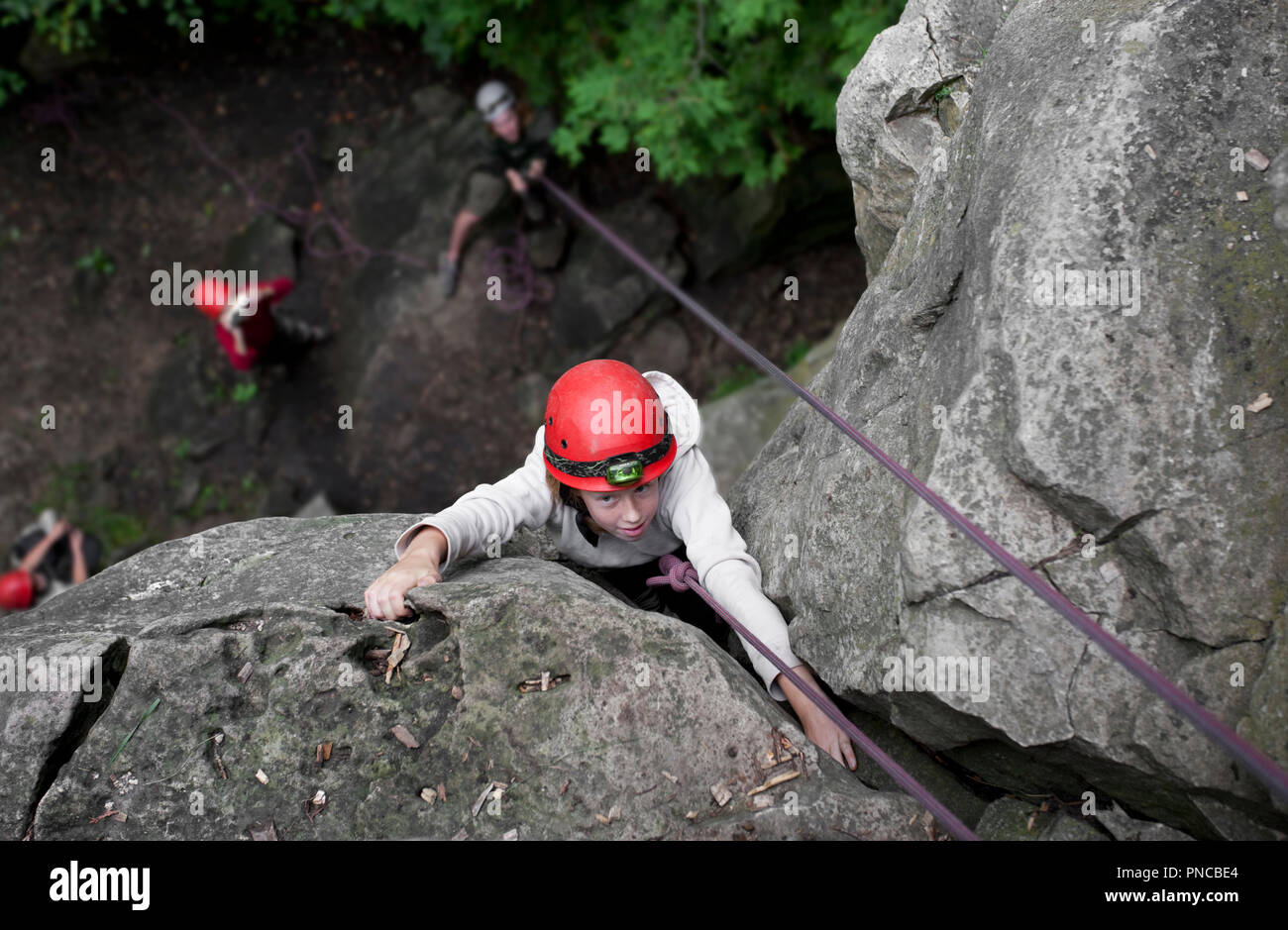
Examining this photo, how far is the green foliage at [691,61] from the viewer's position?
550 centimetres

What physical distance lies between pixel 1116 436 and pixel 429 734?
1.84 meters

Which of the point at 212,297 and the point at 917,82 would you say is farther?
the point at 212,297

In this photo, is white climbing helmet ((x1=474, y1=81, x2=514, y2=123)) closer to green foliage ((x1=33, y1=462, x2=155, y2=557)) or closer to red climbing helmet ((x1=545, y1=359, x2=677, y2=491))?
green foliage ((x1=33, y1=462, x2=155, y2=557))

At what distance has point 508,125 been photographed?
7.20 metres

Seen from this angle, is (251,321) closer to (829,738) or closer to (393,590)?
(393,590)

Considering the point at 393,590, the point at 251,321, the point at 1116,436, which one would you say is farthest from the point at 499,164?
the point at 1116,436

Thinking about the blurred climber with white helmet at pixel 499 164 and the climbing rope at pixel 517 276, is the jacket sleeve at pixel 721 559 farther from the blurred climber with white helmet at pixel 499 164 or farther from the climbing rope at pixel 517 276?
the climbing rope at pixel 517 276

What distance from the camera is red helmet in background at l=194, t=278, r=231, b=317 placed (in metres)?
7.01

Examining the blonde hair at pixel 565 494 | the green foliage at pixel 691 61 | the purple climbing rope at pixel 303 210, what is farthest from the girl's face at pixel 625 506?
the purple climbing rope at pixel 303 210

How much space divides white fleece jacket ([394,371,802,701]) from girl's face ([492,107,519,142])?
4.59m

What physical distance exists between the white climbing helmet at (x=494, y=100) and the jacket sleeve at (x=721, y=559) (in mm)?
4907

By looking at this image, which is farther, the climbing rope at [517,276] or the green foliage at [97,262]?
the green foliage at [97,262]

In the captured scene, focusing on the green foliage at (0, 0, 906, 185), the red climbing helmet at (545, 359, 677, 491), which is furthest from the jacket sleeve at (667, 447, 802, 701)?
the green foliage at (0, 0, 906, 185)

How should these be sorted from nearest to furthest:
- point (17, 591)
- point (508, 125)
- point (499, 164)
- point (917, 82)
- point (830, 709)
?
point (830, 709) → point (917, 82) → point (17, 591) → point (508, 125) → point (499, 164)
